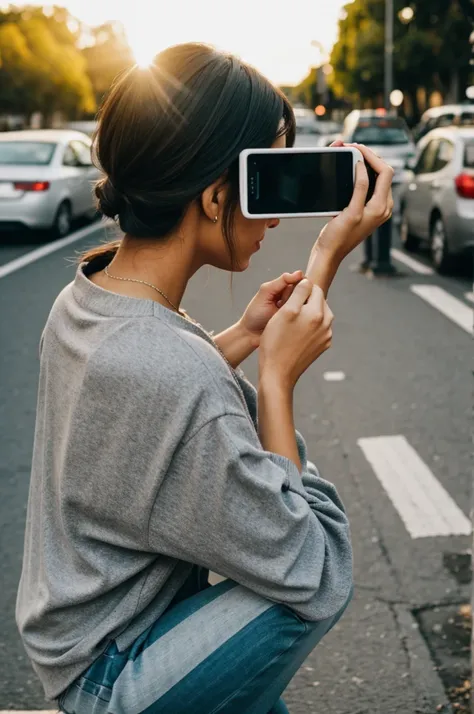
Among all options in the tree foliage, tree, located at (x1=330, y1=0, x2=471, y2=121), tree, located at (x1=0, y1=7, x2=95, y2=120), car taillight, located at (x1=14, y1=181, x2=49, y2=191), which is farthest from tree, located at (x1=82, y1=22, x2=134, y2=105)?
car taillight, located at (x1=14, y1=181, x2=49, y2=191)

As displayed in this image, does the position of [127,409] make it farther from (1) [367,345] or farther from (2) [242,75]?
(1) [367,345]

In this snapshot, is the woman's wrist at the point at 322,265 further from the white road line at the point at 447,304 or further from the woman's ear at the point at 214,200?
the white road line at the point at 447,304

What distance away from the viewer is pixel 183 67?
5.73 ft

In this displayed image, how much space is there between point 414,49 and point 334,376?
4902 cm

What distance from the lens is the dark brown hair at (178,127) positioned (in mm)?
1712

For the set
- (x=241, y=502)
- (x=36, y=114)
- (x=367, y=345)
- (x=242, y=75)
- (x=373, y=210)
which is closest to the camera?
(x=241, y=502)

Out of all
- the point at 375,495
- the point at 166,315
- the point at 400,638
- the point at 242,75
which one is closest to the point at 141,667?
the point at 166,315

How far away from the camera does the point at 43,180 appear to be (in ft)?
47.4

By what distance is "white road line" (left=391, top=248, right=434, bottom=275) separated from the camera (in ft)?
39.9

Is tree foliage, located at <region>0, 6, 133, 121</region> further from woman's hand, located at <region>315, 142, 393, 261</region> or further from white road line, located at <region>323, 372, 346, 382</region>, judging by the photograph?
woman's hand, located at <region>315, 142, 393, 261</region>

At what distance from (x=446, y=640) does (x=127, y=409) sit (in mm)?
2096

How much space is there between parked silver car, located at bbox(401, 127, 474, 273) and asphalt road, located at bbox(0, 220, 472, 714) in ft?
1.50

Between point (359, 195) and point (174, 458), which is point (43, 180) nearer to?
point (359, 195)

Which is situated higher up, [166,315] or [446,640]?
[166,315]
